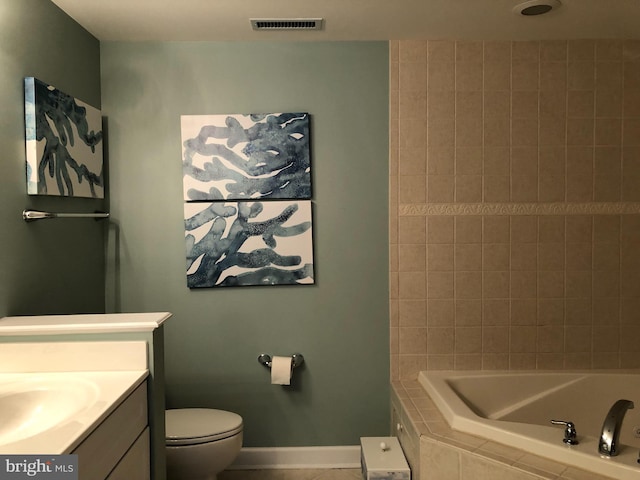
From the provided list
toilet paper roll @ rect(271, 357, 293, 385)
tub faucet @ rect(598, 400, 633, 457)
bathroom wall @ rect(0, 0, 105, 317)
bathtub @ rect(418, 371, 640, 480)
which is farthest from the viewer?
toilet paper roll @ rect(271, 357, 293, 385)

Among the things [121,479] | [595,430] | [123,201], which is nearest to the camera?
[121,479]

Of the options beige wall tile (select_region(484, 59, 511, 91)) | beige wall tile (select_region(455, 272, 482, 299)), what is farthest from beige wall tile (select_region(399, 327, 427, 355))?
beige wall tile (select_region(484, 59, 511, 91))

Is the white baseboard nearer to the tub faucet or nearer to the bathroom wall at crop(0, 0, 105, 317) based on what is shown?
the bathroom wall at crop(0, 0, 105, 317)

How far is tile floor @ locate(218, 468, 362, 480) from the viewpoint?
3.05 meters

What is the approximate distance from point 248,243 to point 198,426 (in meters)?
0.96

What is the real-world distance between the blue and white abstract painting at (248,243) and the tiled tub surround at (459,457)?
3.10 feet

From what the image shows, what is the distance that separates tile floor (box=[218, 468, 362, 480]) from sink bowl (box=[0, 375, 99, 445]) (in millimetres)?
1471

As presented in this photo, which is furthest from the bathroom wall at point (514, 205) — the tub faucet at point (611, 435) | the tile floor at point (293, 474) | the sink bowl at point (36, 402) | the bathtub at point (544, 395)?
the sink bowl at point (36, 402)

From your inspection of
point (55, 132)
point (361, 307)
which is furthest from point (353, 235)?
point (55, 132)

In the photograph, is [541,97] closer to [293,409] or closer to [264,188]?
[264,188]

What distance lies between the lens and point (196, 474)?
2.59 meters

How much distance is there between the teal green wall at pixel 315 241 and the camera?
3.09m

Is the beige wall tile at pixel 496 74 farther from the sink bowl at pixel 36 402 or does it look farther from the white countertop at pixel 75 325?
the sink bowl at pixel 36 402

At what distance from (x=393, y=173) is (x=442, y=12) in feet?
2.75
